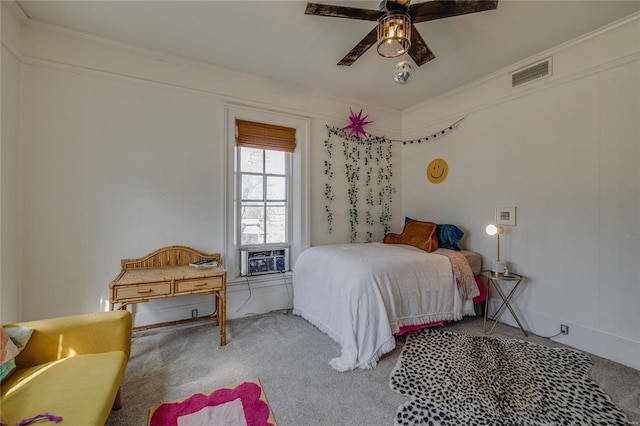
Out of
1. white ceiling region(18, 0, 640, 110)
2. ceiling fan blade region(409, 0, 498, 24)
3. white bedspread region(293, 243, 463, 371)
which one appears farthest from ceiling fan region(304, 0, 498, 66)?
white bedspread region(293, 243, 463, 371)

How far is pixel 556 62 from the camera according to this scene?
104 inches

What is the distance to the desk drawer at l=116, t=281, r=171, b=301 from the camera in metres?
2.18

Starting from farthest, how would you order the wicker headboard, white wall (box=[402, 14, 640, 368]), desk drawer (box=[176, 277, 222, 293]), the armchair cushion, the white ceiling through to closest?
the armchair cushion
the wicker headboard
desk drawer (box=[176, 277, 222, 293])
white wall (box=[402, 14, 640, 368])
the white ceiling

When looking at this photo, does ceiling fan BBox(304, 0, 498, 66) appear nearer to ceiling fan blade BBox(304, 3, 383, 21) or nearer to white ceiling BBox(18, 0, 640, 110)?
ceiling fan blade BBox(304, 3, 383, 21)

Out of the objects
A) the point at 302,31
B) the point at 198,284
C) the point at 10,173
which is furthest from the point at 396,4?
the point at 10,173

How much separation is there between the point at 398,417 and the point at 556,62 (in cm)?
338

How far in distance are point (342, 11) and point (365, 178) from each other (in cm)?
239

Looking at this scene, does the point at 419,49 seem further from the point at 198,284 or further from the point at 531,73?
the point at 198,284

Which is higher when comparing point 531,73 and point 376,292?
point 531,73

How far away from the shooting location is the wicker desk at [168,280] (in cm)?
221

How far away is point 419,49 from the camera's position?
7.12 ft

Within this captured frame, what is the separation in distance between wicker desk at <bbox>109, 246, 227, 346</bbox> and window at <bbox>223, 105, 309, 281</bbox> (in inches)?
18.3

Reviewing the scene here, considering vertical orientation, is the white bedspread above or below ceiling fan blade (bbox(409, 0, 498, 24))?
below

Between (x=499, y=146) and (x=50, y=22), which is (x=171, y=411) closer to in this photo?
(x=50, y=22)
